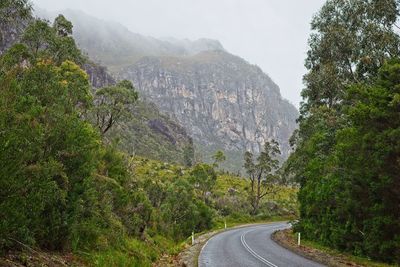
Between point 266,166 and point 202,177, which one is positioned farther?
point 266,166

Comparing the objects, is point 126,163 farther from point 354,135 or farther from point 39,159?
point 39,159

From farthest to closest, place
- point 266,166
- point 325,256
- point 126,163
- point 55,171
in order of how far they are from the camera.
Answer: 1. point 266,166
2. point 126,163
3. point 325,256
4. point 55,171

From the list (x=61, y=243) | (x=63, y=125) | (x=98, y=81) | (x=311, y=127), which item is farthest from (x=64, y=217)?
(x=98, y=81)

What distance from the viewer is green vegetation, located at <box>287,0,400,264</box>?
57.8ft

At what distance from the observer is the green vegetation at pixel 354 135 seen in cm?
1761

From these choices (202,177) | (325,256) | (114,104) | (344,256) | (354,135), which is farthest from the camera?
(202,177)

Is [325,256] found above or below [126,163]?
below

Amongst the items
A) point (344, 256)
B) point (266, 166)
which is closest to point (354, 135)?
point (344, 256)

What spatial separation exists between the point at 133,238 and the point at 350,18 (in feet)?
75.2

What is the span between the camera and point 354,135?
19578 millimetres

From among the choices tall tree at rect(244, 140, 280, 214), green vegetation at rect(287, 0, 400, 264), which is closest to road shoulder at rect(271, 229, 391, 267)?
green vegetation at rect(287, 0, 400, 264)

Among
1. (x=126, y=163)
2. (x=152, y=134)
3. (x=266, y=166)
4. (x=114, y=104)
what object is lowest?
(x=126, y=163)

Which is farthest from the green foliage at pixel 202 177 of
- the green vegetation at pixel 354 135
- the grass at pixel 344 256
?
the grass at pixel 344 256

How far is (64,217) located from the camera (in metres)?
11.5
